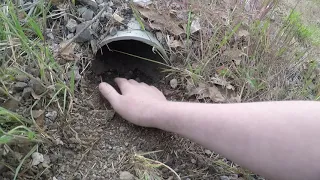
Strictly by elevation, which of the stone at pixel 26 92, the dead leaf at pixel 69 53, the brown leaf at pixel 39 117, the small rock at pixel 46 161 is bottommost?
the small rock at pixel 46 161

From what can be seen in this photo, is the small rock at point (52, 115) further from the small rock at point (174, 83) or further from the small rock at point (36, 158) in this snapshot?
the small rock at point (174, 83)

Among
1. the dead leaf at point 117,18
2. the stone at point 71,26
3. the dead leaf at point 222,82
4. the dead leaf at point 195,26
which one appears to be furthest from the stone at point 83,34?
the dead leaf at point 222,82

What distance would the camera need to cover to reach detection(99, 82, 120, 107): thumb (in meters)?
1.57

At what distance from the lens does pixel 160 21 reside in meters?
1.81

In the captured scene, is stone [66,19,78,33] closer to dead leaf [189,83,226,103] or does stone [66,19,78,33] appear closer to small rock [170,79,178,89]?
small rock [170,79,178,89]

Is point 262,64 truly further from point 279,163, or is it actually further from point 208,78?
point 279,163

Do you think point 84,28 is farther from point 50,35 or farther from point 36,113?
point 36,113

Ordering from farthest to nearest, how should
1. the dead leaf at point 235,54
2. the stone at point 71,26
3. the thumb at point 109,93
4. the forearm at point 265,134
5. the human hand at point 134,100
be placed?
the dead leaf at point 235,54 < the stone at point 71,26 < the thumb at point 109,93 < the human hand at point 134,100 < the forearm at point 265,134

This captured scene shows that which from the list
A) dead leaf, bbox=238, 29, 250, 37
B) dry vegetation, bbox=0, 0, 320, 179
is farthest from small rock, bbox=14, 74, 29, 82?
dead leaf, bbox=238, 29, 250, 37

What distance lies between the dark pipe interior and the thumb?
19 cm

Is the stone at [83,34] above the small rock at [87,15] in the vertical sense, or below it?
below

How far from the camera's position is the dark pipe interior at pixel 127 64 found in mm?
1859

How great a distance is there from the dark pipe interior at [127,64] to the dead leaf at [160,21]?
0.48 ft

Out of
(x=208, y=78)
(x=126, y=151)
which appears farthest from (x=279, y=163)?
(x=208, y=78)
